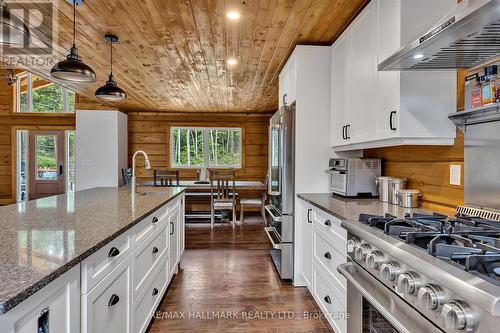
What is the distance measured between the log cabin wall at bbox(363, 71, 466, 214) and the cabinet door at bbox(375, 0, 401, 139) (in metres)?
0.35

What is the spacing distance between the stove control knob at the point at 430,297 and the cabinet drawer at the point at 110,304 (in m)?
1.12

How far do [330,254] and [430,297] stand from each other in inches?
48.1

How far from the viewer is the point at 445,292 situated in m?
0.88

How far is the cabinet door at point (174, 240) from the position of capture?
114 inches

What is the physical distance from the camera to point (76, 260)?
102 centimetres

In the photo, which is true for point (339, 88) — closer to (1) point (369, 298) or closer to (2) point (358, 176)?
(2) point (358, 176)

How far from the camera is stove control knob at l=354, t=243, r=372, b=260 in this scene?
138cm

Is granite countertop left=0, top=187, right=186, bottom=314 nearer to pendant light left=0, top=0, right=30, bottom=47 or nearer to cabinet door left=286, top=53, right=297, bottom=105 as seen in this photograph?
pendant light left=0, top=0, right=30, bottom=47

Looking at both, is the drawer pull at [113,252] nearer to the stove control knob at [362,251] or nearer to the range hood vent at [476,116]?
the stove control knob at [362,251]

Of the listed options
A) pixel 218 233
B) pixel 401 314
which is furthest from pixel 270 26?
pixel 218 233

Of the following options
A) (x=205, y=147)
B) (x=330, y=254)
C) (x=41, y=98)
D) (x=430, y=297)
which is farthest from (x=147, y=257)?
(x=41, y=98)

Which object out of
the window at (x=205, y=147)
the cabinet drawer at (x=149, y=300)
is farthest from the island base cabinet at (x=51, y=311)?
the window at (x=205, y=147)

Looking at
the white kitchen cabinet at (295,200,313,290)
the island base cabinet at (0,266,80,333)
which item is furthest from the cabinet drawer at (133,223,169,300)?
the white kitchen cabinet at (295,200,313,290)

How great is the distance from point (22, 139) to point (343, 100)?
7.57 m
